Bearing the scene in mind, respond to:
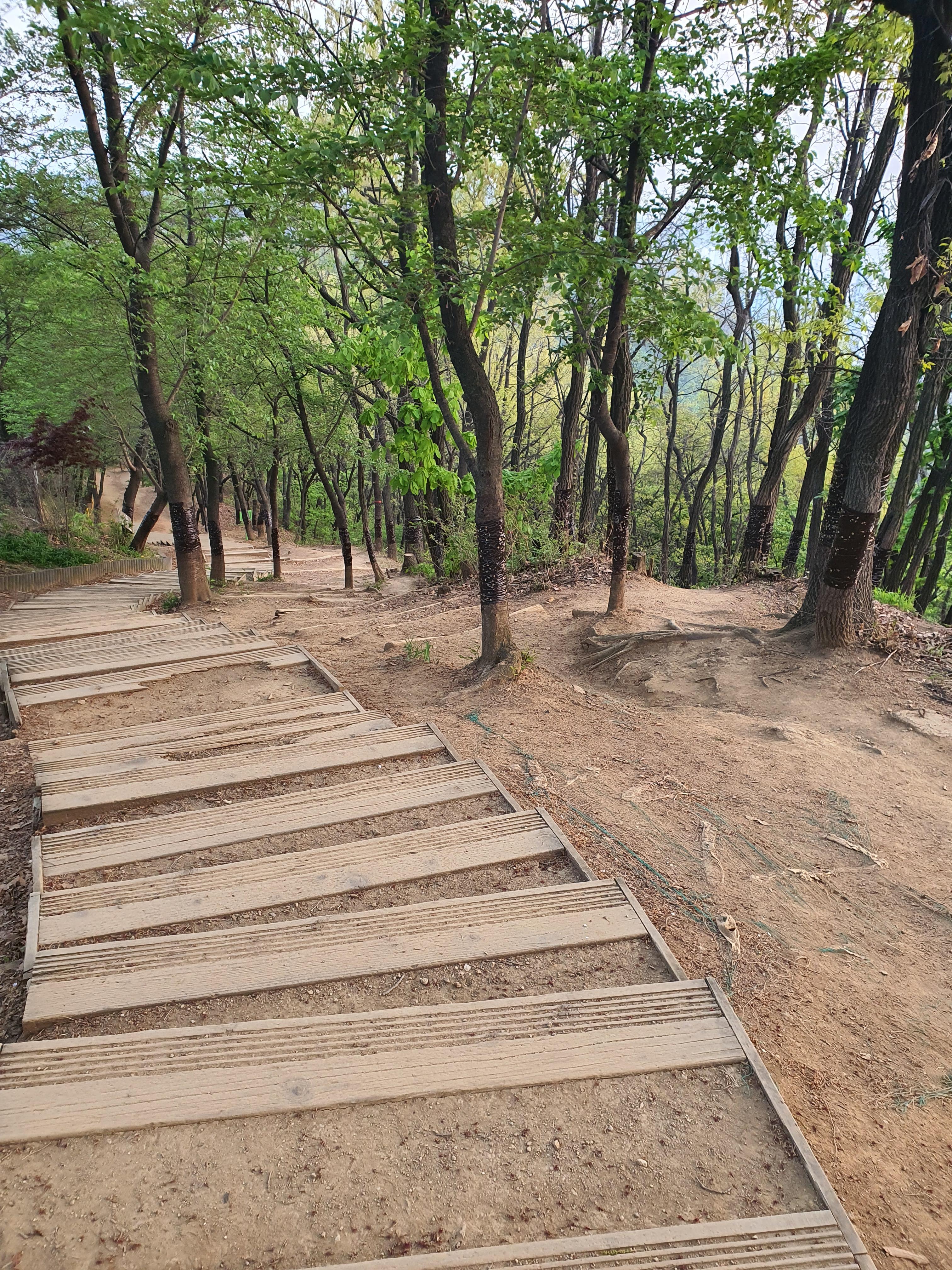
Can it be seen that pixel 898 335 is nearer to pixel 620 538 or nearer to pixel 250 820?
pixel 620 538

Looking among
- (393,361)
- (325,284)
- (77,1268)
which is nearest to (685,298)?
(393,361)

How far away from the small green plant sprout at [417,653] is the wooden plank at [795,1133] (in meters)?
4.50

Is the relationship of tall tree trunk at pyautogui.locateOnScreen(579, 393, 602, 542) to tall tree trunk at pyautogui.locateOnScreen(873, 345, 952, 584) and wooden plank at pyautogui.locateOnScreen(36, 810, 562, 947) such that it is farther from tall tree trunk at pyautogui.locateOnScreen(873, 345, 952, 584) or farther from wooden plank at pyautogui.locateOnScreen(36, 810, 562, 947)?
wooden plank at pyautogui.locateOnScreen(36, 810, 562, 947)

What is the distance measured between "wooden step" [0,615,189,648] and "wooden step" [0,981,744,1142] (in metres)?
6.53

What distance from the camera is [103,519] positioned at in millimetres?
26984

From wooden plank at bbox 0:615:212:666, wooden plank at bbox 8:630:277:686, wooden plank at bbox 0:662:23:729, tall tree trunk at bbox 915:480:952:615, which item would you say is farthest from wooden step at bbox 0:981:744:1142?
tall tree trunk at bbox 915:480:952:615

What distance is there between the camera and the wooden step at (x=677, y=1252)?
1.61 meters

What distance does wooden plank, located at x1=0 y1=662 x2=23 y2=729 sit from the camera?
5336 mm

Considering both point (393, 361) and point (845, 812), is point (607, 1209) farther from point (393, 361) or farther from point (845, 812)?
point (393, 361)

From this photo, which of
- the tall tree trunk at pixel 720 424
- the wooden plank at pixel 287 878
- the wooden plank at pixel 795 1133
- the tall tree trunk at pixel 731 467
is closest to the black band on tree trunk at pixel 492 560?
the wooden plank at pixel 287 878

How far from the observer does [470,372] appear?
216 inches

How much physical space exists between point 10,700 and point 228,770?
8.76 feet

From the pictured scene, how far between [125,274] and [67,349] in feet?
26.6

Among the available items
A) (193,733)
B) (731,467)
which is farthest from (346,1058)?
(731,467)
